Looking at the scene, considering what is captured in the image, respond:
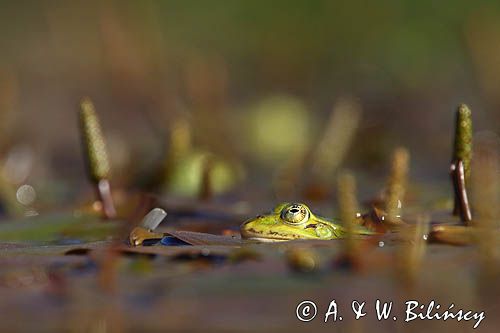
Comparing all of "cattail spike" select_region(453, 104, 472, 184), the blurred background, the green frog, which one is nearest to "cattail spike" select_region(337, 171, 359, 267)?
the green frog

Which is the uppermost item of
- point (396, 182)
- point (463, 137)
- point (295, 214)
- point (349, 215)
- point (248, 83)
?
point (248, 83)

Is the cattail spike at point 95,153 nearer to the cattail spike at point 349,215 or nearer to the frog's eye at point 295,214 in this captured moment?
the frog's eye at point 295,214

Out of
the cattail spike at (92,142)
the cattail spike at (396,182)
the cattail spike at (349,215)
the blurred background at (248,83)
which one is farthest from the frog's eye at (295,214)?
the blurred background at (248,83)

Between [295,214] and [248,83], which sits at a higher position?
[248,83]

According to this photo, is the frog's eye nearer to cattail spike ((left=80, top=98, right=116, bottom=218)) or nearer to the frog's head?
the frog's head

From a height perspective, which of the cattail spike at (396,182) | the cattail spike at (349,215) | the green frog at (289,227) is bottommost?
the cattail spike at (349,215)

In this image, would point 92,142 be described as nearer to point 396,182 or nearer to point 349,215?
point 396,182

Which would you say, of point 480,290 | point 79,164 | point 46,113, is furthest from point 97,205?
point 46,113

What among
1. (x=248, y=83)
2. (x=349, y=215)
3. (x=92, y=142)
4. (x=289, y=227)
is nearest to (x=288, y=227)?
(x=289, y=227)
